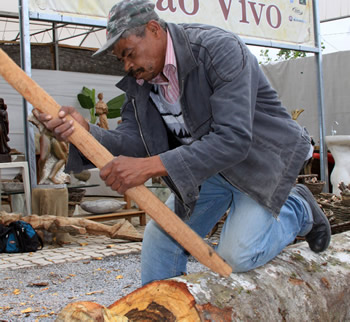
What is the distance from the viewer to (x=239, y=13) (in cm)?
645

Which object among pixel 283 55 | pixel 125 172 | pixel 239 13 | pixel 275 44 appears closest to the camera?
pixel 125 172

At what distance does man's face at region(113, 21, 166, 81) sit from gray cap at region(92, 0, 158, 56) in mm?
35

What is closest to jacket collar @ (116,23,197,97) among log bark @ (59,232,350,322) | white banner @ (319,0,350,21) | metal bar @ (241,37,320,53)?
log bark @ (59,232,350,322)

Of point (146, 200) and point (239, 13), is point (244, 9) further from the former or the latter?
point (146, 200)

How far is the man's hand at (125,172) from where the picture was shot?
1652mm

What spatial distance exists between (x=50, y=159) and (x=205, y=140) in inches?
152

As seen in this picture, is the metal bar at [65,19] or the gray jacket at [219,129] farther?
the metal bar at [65,19]

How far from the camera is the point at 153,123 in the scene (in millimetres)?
2139

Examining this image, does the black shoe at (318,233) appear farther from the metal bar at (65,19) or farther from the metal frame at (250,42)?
the metal bar at (65,19)

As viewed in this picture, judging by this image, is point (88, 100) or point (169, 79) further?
point (88, 100)

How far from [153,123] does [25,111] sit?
10.1 ft

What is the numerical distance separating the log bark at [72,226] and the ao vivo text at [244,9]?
108 inches

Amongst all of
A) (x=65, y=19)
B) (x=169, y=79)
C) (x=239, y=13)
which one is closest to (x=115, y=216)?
(x=65, y=19)

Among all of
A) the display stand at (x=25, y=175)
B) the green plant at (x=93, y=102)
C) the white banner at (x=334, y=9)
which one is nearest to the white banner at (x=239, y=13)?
the display stand at (x=25, y=175)
